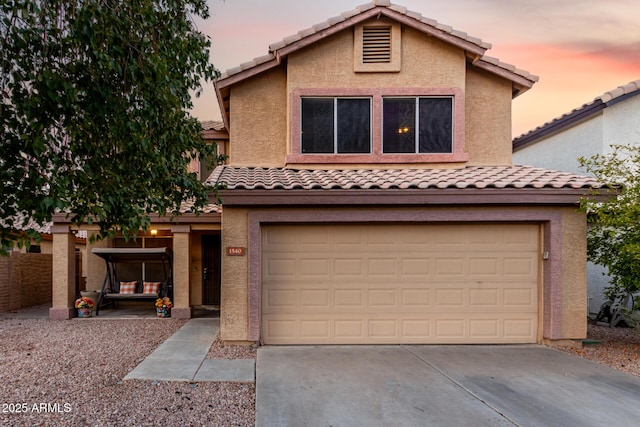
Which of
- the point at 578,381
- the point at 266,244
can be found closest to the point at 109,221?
the point at 266,244

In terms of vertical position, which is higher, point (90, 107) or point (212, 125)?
point (212, 125)

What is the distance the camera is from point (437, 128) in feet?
31.1

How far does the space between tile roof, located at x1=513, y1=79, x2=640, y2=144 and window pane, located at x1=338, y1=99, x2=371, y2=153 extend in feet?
22.4

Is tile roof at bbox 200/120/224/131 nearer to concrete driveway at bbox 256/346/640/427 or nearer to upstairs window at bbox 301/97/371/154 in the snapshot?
upstairs window at bbox 301/97/371/154

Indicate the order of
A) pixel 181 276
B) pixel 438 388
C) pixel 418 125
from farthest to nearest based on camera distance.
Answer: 1. pixel 181 276
2. pixel 418 125
3. pixel 438 388

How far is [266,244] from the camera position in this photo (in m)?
8.01

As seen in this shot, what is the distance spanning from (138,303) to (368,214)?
33.5 ft

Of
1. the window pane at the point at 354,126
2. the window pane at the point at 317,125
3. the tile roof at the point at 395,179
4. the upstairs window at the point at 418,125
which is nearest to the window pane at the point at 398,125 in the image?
the upstairs window at the point at 418,125

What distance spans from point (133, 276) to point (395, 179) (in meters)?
10.6

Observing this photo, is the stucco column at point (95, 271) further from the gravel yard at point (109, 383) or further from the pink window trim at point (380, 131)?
the pink window trim at point (380, 131)

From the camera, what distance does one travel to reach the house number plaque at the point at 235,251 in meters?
7.75

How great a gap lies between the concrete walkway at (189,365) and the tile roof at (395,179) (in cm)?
319

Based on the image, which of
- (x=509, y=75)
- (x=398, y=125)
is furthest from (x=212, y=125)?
(x=509, y=75)

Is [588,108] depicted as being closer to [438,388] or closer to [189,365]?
[438,388]
